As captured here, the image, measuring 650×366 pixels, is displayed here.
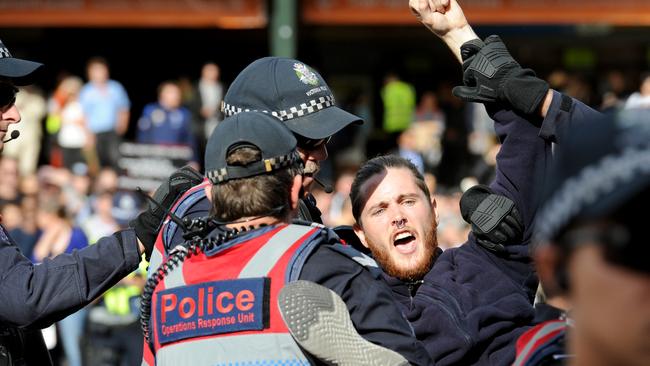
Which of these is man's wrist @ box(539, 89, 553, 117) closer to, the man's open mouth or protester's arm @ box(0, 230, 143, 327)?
the man's open mouth

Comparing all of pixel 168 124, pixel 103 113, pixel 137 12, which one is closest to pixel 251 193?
pixel 168 124

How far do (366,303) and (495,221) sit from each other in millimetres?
795

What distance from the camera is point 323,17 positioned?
16.6 metres

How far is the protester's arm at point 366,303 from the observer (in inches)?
114

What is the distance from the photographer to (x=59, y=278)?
3.53 m

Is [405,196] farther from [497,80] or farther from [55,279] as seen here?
[55,279]

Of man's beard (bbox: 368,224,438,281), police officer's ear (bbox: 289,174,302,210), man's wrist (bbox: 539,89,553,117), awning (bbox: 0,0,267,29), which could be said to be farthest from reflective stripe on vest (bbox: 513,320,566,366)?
awning (bbox: 0,0,267,29)

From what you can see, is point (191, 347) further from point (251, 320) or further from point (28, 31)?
point (28, 31)

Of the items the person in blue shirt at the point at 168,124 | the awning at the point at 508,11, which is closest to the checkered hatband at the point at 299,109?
the person in blue shirt at the point at 168,124

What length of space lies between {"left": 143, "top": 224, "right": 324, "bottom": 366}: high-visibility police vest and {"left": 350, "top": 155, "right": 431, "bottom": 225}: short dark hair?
134 centimetres

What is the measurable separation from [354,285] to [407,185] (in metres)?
1.44

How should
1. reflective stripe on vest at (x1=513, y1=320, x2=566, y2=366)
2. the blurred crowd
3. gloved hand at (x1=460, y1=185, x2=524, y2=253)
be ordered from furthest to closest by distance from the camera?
1. the blurred crowd
2. gloved hand at (x1=460, y1=185, x2=524, y2=253)
3. reflective stripe on vest at (x1=513, y1=320, x2=566, y2=366)

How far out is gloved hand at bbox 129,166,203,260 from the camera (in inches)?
145

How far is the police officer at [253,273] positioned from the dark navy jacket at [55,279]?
52 centimetres
